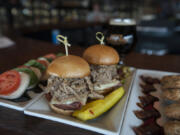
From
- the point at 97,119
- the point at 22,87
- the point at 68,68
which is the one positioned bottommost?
the point at 97,119

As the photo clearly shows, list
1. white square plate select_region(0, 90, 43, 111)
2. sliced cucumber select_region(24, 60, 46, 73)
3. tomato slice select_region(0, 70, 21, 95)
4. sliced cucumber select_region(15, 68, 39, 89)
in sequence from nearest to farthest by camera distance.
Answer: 1. white square plate select_region(0, 90, 43, 111)
2. tomato slice select_region(0, 70, 21, 95)
3. sliced cucumber select_region(15, 68, 39, 89)
4. sliced cucumber select_region(24, 60, 46, 73)

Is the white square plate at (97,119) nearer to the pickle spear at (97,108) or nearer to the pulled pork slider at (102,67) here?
the pickle spear at (97,108)

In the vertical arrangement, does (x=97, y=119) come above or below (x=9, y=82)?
below

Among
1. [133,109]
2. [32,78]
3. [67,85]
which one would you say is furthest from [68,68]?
[133,109]

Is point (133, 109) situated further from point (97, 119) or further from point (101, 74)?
point (101, 74)

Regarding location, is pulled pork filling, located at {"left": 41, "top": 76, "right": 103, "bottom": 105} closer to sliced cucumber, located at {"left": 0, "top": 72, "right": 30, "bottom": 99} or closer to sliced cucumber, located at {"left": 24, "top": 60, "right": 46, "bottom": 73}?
sliced cucumber, located at {"left": 0, "top": 72, "right": 30, "bottom": 99}

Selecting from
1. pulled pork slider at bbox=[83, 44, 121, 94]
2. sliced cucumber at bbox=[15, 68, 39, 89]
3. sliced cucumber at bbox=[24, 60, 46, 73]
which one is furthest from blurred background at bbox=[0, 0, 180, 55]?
sliced cucumber at bbox=[15, 68, 39, 89]

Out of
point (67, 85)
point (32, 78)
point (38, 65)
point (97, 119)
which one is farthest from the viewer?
point (38, 65)

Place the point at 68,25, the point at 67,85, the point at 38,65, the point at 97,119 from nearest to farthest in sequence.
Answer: the point at 97,119, the point at 67,85, the point at 38,65, the point at 68,25
